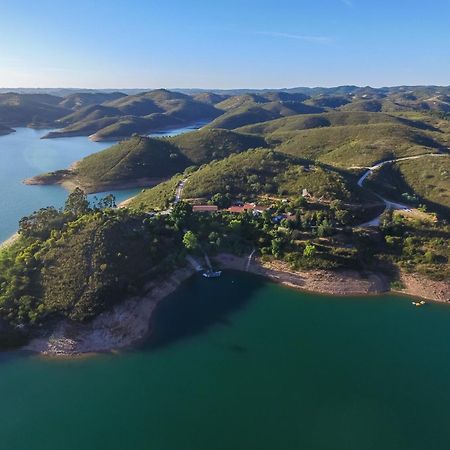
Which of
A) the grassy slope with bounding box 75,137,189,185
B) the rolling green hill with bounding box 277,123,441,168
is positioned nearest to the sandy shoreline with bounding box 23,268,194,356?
the grassy slope with bounding box 75,137,189,185

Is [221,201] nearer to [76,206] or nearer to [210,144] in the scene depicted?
[76,206]

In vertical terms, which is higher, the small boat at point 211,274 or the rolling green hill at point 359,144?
the rolling green hill at point 359,144

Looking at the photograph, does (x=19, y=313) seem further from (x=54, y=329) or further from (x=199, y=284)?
(x=199, y=284)

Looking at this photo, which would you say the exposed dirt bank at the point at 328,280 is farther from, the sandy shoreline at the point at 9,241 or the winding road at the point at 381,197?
the sandy shoreline at the point at 9,241

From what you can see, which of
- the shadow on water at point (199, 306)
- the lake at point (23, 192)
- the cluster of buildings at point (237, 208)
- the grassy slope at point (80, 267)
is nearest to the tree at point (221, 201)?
the cluster of buildings at point (237, 208)

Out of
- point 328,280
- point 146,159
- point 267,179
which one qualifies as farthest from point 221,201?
point 146,159

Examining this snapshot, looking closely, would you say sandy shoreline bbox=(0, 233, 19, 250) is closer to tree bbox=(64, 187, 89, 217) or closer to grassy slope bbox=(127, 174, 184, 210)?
tree bbox=(64, 187, 89, 217)

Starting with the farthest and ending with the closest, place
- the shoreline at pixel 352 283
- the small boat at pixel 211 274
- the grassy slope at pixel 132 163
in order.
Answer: the grassy slope at pixel 132 163 → the small boat at pixel 211 274 → the shoreline at pixel 352 283
